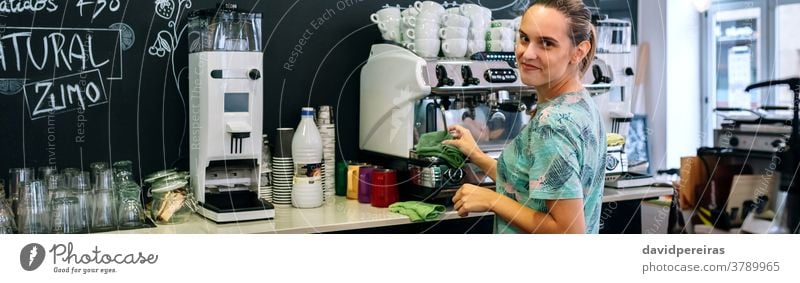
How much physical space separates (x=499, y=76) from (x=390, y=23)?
0.34 metres

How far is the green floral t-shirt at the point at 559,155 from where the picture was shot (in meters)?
1.28

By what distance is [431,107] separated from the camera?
91.0 inches

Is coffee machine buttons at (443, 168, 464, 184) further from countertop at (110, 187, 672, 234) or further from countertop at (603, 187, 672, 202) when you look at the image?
countertop at (603, 187, 672, 202)

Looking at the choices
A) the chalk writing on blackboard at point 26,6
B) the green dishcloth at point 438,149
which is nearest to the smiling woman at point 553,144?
the green dishcloth at point 438,149

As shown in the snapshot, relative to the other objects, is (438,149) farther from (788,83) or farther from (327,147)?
(788,83)

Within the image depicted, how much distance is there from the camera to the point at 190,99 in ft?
7.13

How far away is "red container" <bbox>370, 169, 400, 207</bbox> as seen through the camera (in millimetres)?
2238

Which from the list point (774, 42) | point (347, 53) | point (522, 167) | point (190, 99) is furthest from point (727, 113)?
point (190, 99)

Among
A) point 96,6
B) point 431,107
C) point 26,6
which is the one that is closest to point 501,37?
point 431,107

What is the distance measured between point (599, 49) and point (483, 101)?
466 millimetres

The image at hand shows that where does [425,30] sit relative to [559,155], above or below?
above

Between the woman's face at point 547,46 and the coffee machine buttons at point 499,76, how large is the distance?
89 cm

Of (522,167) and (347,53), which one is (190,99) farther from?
(522,167)
